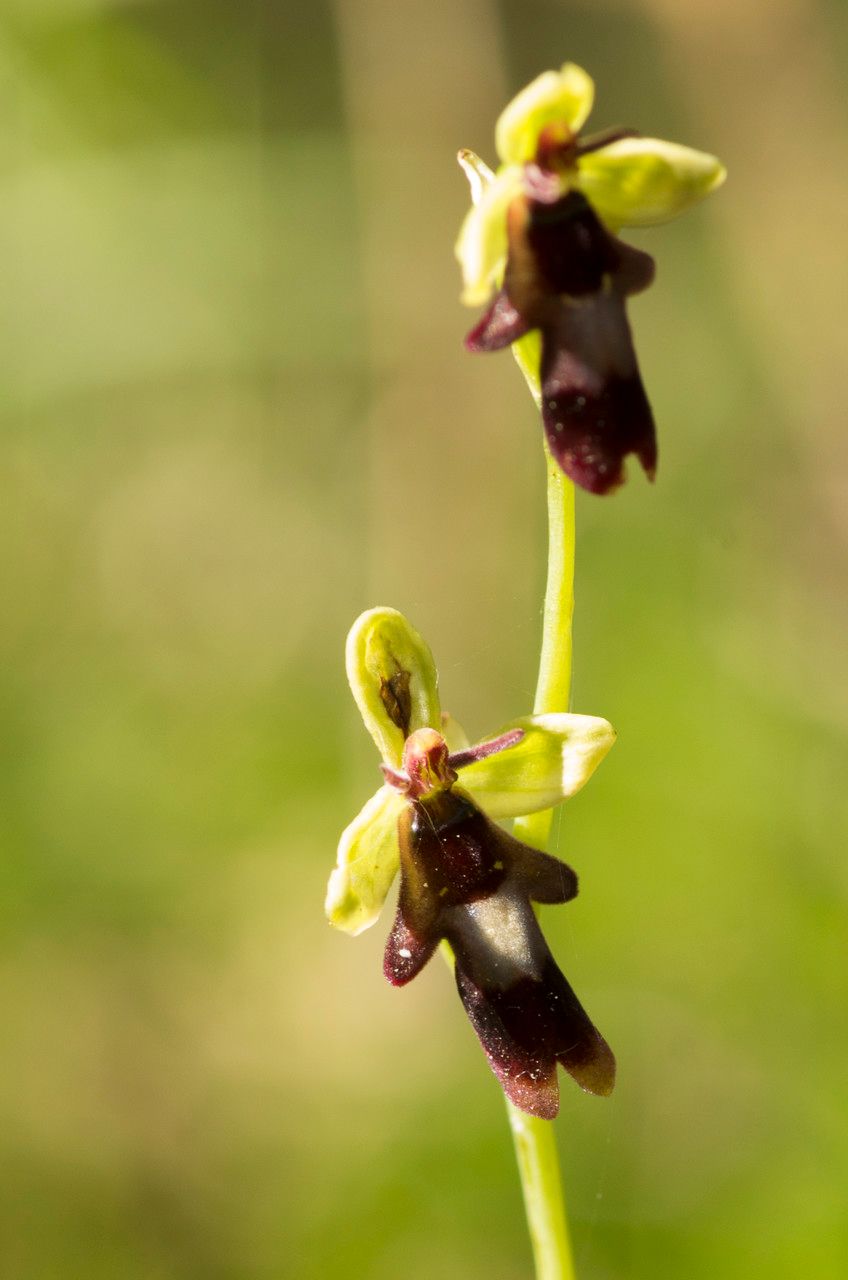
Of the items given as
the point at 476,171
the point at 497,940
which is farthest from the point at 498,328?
the point at 497,940

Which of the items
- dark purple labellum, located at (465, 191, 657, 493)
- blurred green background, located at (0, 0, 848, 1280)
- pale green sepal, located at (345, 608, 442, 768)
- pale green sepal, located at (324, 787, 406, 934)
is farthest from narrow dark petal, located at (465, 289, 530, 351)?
blurred green background, located at (0, 0, 848, 1280)

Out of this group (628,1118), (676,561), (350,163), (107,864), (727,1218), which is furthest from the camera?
(350,163)

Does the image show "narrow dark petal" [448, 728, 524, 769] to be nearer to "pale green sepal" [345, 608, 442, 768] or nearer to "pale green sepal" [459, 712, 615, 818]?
"pale green sepal" [459, 712, 615, 818]

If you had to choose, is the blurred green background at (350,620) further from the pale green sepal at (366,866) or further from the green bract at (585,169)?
the green bract at (585,169)

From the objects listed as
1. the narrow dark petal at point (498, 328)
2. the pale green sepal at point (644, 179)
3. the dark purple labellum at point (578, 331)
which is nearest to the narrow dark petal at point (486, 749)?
the dark purple labellum at point (578, 331)

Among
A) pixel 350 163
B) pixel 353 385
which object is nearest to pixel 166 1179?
pixel 353 385

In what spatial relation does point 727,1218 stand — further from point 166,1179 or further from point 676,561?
point 676,561

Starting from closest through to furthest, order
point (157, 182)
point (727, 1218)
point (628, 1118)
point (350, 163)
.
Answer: point (727, 1218) → point (628, 1118) → point (157, 182) → point (350, 163)
